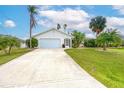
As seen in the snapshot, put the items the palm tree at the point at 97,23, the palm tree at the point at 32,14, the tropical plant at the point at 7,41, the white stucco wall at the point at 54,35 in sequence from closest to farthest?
the tropical plant at the point at 7,41, the palm tree at the point at 32,14, the white stucco wall at the point at 54,35, the palm tree at the point at 97,23

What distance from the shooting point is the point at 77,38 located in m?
32.2

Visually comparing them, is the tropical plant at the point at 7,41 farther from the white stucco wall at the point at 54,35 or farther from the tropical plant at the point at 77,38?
the tropical plant at the point at 77,38

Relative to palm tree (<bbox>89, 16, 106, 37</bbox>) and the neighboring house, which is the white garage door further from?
palm tree (<bbox>89, 16, 106, 37</bbox>)

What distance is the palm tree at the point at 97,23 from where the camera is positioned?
3070cm

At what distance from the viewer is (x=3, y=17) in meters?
23.1

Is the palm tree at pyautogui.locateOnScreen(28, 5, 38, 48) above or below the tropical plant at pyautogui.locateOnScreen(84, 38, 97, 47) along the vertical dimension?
above

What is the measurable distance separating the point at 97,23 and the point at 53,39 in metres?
6.21

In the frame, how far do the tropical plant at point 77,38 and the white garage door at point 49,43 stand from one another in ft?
8.89

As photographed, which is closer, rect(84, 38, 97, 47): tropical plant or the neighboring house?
the neighboring house

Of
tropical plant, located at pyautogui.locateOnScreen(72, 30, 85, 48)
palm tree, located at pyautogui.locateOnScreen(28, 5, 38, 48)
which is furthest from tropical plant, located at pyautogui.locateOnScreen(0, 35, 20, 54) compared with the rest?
tropical plant, located at pyautogui.locateOnScreen(72, 30, 85, 48)

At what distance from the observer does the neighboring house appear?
29.9 meters

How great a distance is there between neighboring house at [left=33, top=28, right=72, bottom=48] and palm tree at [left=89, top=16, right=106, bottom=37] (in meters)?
3.45

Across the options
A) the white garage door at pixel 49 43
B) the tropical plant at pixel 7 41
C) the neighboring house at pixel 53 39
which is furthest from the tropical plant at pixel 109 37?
the tropical plant at pixel 7 41
